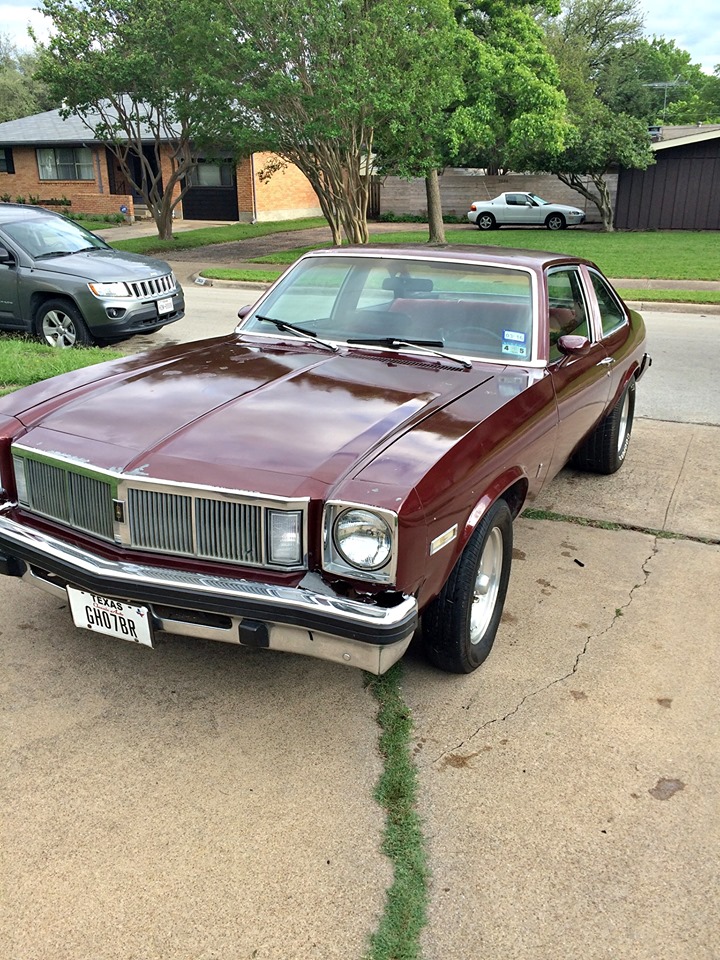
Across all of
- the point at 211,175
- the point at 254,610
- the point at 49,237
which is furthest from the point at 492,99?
the point at 254,610

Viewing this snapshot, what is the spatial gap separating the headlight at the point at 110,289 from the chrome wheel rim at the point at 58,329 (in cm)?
50

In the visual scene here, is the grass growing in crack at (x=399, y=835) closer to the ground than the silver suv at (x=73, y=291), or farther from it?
closer to the ground

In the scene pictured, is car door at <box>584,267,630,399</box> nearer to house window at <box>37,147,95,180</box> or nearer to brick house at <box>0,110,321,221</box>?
brick house at <box>0,110,321,221</box>

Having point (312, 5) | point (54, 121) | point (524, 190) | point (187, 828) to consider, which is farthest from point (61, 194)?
point (187, 828)

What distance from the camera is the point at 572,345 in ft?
14.3

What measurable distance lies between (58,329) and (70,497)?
729 centimetres

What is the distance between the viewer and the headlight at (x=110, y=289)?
379 inches

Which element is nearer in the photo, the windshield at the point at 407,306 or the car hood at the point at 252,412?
the car hood at the point at 252,412

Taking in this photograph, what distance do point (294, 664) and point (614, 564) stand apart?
→ 2007 mm

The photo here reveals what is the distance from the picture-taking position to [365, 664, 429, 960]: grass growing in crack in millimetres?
2377

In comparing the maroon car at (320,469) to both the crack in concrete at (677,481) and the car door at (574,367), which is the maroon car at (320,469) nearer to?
the car door at (574,367)

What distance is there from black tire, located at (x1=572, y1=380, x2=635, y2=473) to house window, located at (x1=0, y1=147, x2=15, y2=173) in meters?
36.5

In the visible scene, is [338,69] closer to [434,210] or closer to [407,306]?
[434,210]

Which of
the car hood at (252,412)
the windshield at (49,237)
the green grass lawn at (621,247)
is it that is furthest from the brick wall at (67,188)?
the car hood at (252,412)
